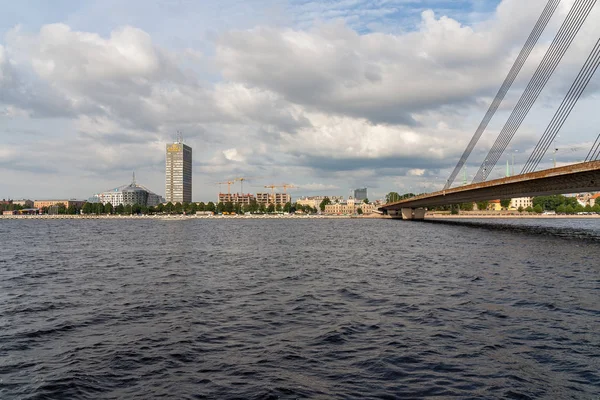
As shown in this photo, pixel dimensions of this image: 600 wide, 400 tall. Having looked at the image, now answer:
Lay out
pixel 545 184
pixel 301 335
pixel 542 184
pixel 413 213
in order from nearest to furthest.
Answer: pixel 301 335 → pixel 545 184 → pixel 542 184 → pixel 413 213

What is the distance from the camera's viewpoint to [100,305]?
19.0m

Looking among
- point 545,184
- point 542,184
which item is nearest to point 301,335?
point 545,184

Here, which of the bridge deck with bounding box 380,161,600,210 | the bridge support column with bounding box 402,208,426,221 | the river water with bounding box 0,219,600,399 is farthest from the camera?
the bridge support column with bounding box 402,208,426,221

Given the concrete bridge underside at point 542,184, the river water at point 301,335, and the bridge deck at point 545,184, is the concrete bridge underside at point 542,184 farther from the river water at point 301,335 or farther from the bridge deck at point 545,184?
the river water at point 301,335

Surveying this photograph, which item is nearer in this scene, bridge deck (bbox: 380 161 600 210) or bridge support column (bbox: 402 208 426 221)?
bridge deck (bbox: 380 161 600 210)

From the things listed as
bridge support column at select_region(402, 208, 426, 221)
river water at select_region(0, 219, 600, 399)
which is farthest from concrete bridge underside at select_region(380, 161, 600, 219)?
bridge support column at select_region(402, 208, 426, 221)

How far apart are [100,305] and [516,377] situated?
15.8 meters

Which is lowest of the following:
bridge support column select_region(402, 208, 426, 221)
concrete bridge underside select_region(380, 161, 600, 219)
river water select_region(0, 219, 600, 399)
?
river water select_region(0, 219, 600, 399)

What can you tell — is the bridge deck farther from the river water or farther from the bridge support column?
the bridge support column

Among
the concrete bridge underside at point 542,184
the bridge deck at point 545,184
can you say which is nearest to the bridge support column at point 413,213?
the concrete bridge underside at point 542,184

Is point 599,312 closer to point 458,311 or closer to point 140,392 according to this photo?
point 458,311

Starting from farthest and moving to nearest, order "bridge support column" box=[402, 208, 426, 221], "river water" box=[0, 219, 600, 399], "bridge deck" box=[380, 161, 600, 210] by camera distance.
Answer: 1. "bridge support column" box=[402, 208, 426, 221]
2. "bridge deck" box=[380, 161, 600, 210]
3. "river water" box=[0, 219, 600, 399]

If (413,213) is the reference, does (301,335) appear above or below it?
below

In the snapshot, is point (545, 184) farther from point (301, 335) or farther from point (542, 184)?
point (301, 335)
